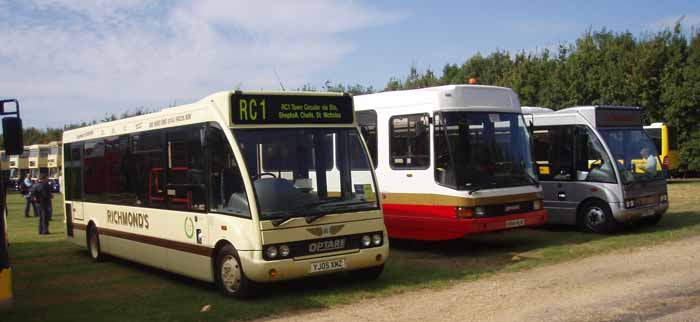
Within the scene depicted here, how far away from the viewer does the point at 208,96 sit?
9695 mm

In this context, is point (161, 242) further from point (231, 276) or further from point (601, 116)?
point (601, 116)

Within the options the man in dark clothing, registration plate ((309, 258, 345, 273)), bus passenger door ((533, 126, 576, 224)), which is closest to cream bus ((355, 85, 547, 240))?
bus passenger door ((533, 126, 576, 224))

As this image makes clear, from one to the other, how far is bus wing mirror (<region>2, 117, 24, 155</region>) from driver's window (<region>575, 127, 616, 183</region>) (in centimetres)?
1119

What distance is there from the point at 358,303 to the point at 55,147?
53826 millimetres

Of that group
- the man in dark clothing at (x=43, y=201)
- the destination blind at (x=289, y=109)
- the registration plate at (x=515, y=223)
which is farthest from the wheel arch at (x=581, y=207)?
the man in dark clothing at (x=43, y=201)

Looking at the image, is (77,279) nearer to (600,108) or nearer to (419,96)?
(419,96)

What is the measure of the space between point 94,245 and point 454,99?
7258 millimetres

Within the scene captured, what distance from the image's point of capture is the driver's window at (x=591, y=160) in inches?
582

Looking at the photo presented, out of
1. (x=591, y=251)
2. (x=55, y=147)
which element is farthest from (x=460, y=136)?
(x=55, y=147)

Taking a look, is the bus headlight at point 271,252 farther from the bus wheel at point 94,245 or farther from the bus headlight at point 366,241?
the bus wheel at point 94,245

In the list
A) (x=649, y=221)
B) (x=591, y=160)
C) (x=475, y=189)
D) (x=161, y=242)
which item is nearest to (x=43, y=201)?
(x=161, y=242)

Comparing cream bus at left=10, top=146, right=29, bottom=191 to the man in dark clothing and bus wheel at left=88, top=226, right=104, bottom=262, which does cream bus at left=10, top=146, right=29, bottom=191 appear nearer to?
the man in dark clothing

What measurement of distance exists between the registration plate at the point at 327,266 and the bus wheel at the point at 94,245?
597 centimetres

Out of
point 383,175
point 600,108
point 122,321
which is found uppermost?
point 600,108
